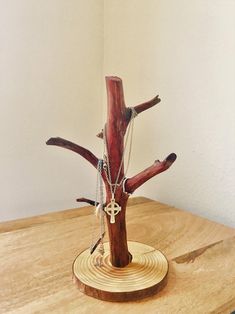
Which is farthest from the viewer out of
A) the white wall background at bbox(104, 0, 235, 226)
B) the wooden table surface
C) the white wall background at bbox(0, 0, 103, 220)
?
the white wall background at bbox(0, 0, 103, 220)

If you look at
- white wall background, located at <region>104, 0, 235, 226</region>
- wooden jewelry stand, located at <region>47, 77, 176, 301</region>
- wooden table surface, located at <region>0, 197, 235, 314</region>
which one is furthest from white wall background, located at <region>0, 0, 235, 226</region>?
wooden jewelry stand, located at <region>47, 77, 176, 301</region>

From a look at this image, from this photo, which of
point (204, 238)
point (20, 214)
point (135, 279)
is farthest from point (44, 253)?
point (20, 214)

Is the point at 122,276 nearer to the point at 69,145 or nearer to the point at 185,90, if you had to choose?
the point at 69,145

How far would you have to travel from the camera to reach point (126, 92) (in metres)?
0.99

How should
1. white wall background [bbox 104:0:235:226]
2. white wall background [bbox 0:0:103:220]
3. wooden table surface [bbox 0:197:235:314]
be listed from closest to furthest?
wooden table surface [bbox 0:197:235:314]
white wall background [bbox 104:0:235:226]
white wall background [bbox 0:0:103:220]

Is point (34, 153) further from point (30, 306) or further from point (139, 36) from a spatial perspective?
point (30, 306)

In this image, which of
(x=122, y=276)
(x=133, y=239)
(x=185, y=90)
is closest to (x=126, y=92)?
(x=185, y=90)

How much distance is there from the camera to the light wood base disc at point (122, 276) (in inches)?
17.2

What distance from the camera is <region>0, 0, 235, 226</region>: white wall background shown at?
754 mm

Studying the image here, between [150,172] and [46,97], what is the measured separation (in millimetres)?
563

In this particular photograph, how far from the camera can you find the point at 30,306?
1.36ft

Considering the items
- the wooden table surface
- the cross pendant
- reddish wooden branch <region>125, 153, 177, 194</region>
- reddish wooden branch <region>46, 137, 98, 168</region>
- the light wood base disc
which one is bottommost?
the wooden table surface

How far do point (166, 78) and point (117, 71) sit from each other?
21 centimetres

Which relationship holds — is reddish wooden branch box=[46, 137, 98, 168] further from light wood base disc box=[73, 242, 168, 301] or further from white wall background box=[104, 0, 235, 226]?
white wall background box=[104, 0, 235, 226]
